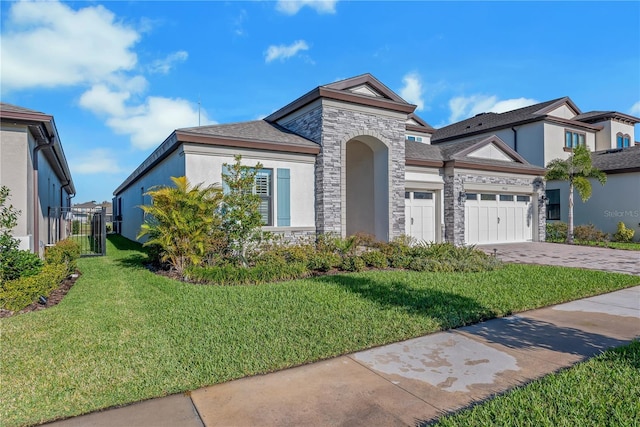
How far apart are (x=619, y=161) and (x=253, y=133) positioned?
783 inches

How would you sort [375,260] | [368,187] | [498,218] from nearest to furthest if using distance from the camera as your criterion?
[375,260]
[368,187]
[498,218]

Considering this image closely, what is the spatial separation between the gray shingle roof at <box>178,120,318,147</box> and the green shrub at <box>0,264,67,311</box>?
5.34 meters

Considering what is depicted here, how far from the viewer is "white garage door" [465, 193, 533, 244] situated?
1655cm

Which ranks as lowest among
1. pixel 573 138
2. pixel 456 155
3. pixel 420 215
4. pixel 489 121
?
pixel 420 215

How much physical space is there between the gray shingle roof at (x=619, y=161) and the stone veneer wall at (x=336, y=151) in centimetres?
1412

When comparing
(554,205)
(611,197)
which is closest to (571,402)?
(554,205)

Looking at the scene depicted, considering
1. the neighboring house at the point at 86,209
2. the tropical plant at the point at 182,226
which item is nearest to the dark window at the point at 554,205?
the tropical plant at the point at 182,226

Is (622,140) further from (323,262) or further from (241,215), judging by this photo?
(241,215)

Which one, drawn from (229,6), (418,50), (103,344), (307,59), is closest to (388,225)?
(418,50)

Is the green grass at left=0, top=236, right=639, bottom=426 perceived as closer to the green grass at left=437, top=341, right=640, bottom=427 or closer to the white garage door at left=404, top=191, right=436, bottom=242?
the green grass at left=437, top=341, right=640, bottom=427

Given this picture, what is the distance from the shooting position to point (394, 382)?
144 inches

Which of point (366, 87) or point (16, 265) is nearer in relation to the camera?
point (16, 265)

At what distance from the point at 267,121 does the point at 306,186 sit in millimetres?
4341

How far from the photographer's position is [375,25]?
10.7m
